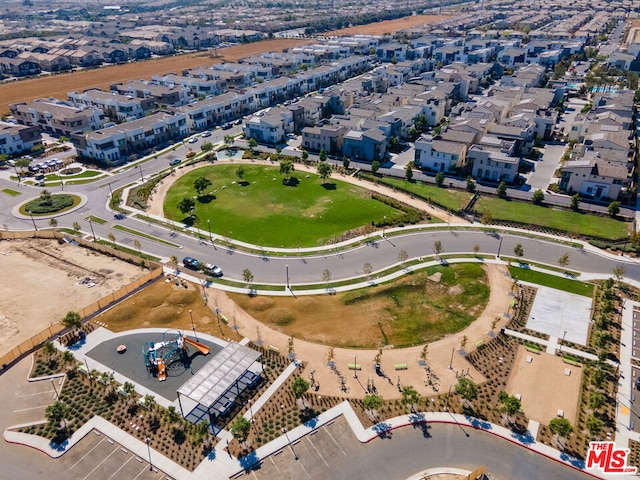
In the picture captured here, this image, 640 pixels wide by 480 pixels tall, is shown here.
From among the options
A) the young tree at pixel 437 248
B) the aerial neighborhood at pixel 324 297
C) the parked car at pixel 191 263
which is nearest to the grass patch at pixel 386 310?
the aerial neighborhood at pixel 324 297

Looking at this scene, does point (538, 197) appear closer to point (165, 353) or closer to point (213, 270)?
point (213, 270)

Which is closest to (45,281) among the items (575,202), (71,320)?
(71,320)

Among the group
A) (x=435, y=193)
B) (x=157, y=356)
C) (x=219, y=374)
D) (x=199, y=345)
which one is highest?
(x=435, y=193)

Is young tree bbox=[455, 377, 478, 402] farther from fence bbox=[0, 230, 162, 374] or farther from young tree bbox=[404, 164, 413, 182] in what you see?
young tree bbox=[404, 164, 413, 182]

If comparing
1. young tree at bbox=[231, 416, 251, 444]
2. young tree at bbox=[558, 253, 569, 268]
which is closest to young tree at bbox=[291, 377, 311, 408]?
young tree at bbox=[231, 416, 251, 444]

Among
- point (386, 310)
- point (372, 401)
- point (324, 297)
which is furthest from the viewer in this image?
point (324, 297)

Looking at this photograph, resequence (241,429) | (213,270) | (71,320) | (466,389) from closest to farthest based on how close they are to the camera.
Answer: (241,429) → (466,389) → (71,320) → (213,270)

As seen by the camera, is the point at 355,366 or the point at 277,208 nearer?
the point at 355,366

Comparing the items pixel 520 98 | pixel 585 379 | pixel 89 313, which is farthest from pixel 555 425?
pixel 520 98
